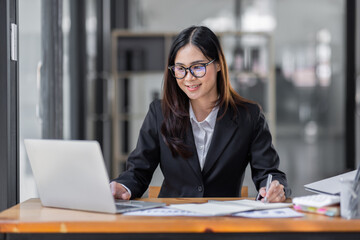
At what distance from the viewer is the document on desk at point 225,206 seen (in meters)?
1.64

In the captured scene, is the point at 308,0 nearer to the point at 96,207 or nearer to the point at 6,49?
the point at 6,49

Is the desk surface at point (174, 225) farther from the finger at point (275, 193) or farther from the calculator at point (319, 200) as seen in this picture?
the finger at point (275, 193)

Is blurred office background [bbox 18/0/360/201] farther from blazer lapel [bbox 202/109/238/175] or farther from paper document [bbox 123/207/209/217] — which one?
paper document [bbox 123/207/209/217]

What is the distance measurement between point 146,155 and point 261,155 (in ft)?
1.77

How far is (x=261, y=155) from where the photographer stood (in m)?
2.29

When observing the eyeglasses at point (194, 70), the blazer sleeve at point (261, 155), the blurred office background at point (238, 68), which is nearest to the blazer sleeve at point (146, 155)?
the eyeglasses at point (194, 70)

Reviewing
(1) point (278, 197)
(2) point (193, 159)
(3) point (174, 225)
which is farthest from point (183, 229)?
(2) point (193, 159)

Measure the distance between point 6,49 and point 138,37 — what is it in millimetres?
3615

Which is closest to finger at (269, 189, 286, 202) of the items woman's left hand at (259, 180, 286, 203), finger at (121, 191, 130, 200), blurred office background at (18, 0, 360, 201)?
woman's left hand at (259, 180, 286, 203)

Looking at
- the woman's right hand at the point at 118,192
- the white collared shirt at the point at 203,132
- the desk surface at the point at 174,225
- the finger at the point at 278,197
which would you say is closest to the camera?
the desk surface at the point at 174,225

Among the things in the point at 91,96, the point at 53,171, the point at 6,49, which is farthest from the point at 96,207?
the point at 91,96

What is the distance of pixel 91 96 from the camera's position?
5289 millimetres

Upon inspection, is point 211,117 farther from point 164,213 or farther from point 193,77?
point 164,213

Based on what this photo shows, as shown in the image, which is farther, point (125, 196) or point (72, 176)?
point (125, 196)
